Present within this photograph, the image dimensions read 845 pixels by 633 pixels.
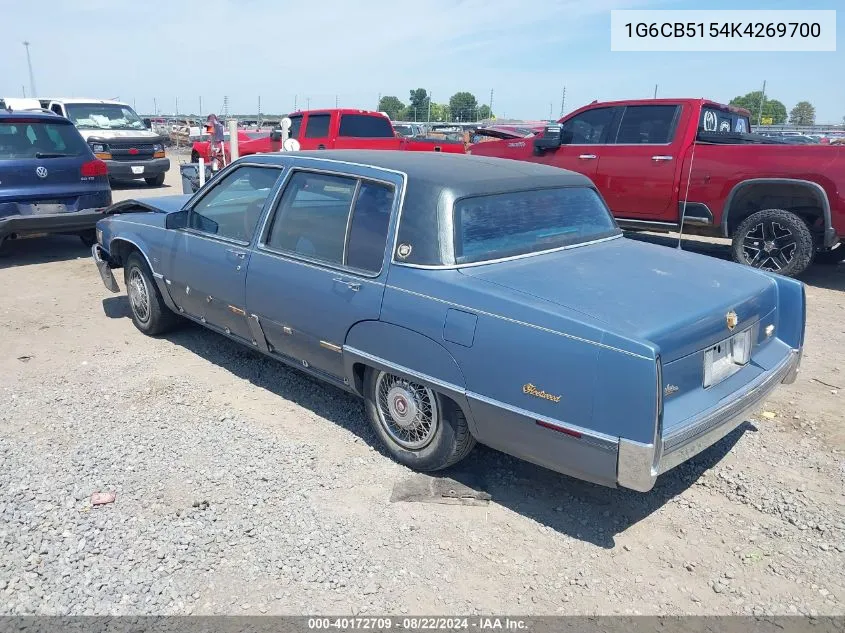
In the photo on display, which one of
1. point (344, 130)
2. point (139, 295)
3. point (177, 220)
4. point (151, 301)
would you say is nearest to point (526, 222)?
point (177, 220)

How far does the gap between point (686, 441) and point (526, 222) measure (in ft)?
4.95

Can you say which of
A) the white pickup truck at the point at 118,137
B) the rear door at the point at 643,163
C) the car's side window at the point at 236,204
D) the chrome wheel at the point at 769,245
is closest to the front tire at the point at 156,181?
the white pickup truck at the point at 118,137

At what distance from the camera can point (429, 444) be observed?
348 cm

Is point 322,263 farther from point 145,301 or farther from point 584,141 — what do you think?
point 584,141

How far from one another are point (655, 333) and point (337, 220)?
1.94 m

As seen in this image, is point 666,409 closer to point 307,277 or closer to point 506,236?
point 506,236

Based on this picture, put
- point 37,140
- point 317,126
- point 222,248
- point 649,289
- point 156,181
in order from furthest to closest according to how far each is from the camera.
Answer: point 156,181 < point 317,126 < point 37,140 < point 222,248 < point 649,289

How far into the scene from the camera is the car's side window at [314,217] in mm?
3836

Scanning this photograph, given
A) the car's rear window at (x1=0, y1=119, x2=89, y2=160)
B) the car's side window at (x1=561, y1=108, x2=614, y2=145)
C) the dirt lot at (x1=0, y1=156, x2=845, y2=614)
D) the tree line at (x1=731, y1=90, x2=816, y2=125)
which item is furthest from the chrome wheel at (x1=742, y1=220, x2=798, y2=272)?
the tree line at (x1=731, y1=90, x2=816, y2=125)

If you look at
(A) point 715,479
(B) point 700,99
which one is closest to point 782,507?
(A) point 715,479

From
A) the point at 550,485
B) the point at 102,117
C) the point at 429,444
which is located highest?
the point at 102,117

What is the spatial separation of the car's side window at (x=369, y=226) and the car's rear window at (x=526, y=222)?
0.42 meters

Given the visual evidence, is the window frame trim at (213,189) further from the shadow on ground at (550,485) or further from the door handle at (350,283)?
the shadow on ground at (550,485)

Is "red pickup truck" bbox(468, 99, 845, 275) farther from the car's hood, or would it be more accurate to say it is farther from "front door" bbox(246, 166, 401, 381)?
"front door" bbox(246, 166, 401, 381)
